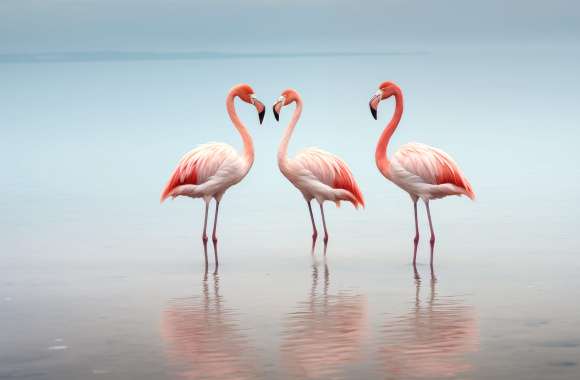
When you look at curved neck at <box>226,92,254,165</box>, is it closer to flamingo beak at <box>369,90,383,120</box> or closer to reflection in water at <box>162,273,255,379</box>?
flamingo beak at <box>369,90,383,120</box>

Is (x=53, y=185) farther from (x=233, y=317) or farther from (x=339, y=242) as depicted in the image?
(x=233, y=317)

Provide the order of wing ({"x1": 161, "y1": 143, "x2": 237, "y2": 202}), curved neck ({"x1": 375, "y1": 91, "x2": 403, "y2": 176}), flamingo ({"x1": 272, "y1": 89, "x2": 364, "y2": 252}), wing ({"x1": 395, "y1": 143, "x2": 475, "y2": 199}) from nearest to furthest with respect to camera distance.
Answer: wing ({"x1": 395, "y1": 143, "x2": 475, "y2": 199}), curved neck ({"x1": 375, "y1": 91, "x2": 403, "y2": 176}), wing ({"x1": 161, "y1": 143, "x2": 237, "y2": 202}), flamingo ({"x1": 272, "y1": 89, "x2": 364, "y2": 252})

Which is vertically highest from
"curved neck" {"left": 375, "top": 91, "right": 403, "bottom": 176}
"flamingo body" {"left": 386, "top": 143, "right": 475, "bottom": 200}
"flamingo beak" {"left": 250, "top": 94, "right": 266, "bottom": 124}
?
"flamingo beak" {"left": 250, "top": 94, "right": 266, "bottom": 124}

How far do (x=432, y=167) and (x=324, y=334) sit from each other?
9.03 feet

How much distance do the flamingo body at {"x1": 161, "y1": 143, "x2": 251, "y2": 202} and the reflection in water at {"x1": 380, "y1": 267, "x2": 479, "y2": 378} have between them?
7.54ft

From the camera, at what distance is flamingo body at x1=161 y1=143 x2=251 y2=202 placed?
945 cm

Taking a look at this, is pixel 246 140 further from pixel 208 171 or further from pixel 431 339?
pixel 431 339

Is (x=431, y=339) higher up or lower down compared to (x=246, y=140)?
lower down

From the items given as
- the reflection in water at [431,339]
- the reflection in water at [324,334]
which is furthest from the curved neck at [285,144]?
the reflection in water at [431,339]

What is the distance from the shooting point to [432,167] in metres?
9.16

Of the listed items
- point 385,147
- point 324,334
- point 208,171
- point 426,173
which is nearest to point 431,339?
point 324,334

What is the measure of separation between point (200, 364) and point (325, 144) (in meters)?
12.2

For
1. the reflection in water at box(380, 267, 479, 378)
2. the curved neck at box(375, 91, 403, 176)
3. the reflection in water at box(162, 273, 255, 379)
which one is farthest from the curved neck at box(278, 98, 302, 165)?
the reflection in water at box(380, 267, 479, 378)

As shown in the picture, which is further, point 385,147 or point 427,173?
point 385,147
